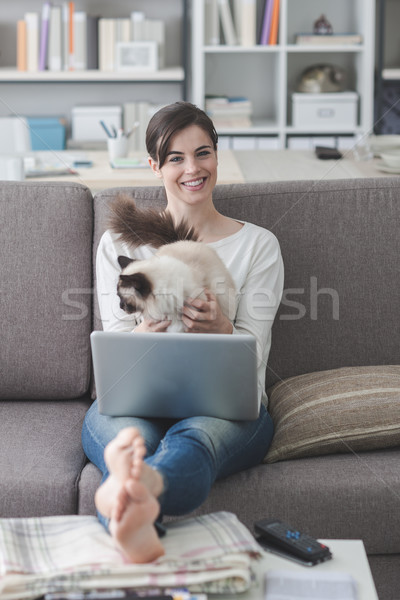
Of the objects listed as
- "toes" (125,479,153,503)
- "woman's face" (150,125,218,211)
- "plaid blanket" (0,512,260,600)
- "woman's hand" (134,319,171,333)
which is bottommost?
"plaid blanket" (0,512,260,600)

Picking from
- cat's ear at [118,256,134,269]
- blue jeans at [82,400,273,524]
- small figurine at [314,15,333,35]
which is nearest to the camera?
blue jeans at [82,400,273,524]

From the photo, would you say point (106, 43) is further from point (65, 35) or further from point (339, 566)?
point (339, 566)

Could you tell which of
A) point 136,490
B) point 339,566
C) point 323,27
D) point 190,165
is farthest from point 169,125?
point 323,27

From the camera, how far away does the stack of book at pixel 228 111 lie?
4.34 m

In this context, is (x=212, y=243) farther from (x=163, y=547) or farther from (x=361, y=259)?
(x=163, y=547)

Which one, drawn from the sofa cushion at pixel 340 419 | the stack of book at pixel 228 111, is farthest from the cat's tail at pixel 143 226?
the stack of book at pixel 228 111

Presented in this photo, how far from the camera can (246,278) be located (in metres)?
1.79

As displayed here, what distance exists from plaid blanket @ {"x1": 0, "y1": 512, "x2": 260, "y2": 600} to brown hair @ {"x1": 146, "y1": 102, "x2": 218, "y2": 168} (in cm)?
92

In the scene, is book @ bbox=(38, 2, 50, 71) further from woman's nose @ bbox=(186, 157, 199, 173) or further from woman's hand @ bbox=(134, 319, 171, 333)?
woman's hand @ bbox=(134, 319, 171, 333)

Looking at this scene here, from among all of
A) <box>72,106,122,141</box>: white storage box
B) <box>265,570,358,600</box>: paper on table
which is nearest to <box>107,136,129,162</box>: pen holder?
<box>72,106,122,141</box>: white storage box

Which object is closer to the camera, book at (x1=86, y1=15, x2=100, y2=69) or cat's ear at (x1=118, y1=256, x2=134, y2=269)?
cat's ear at (x1=118, y1=256, x2=134, y2=269)

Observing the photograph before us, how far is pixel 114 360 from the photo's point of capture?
1513 millimetres

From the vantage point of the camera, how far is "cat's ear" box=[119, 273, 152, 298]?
1571 millimetres

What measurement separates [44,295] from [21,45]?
109 inches
